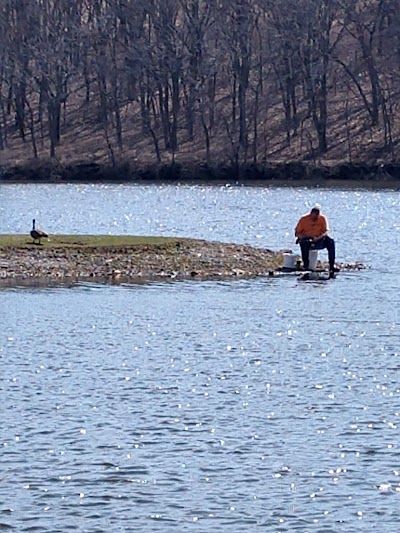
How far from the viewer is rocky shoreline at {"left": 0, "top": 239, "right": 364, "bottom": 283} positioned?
106ft

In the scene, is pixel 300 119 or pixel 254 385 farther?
pixel 300 119

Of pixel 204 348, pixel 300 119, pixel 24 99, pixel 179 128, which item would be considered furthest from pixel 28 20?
pixel 204 348

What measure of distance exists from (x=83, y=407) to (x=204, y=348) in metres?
5.07

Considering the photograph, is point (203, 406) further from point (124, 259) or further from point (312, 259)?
point (312, 259)

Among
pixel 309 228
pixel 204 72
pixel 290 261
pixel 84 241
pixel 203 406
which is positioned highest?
pixel 204 72

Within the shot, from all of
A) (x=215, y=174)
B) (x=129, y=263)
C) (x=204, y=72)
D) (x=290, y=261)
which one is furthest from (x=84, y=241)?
(x=204, y=72)

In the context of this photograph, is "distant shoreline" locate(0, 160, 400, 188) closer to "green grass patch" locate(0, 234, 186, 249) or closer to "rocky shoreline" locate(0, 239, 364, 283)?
"green grass patch" locate(0, 234, 186, 249)

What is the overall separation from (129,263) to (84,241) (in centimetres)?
185

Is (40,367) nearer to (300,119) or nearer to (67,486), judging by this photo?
(67,486)

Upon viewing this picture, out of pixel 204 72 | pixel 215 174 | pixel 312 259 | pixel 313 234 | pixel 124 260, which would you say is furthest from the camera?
pixel 204 72

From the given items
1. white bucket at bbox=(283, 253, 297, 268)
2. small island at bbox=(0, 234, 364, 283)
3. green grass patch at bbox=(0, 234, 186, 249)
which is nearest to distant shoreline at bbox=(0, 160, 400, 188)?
green grass patch at bbox=(0, 234, 186, 249)

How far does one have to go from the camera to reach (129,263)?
33156 millimetres

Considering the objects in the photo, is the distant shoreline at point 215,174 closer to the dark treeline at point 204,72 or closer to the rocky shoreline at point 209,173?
the rocky shoreline at point 209,173

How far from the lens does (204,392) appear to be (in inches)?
769
